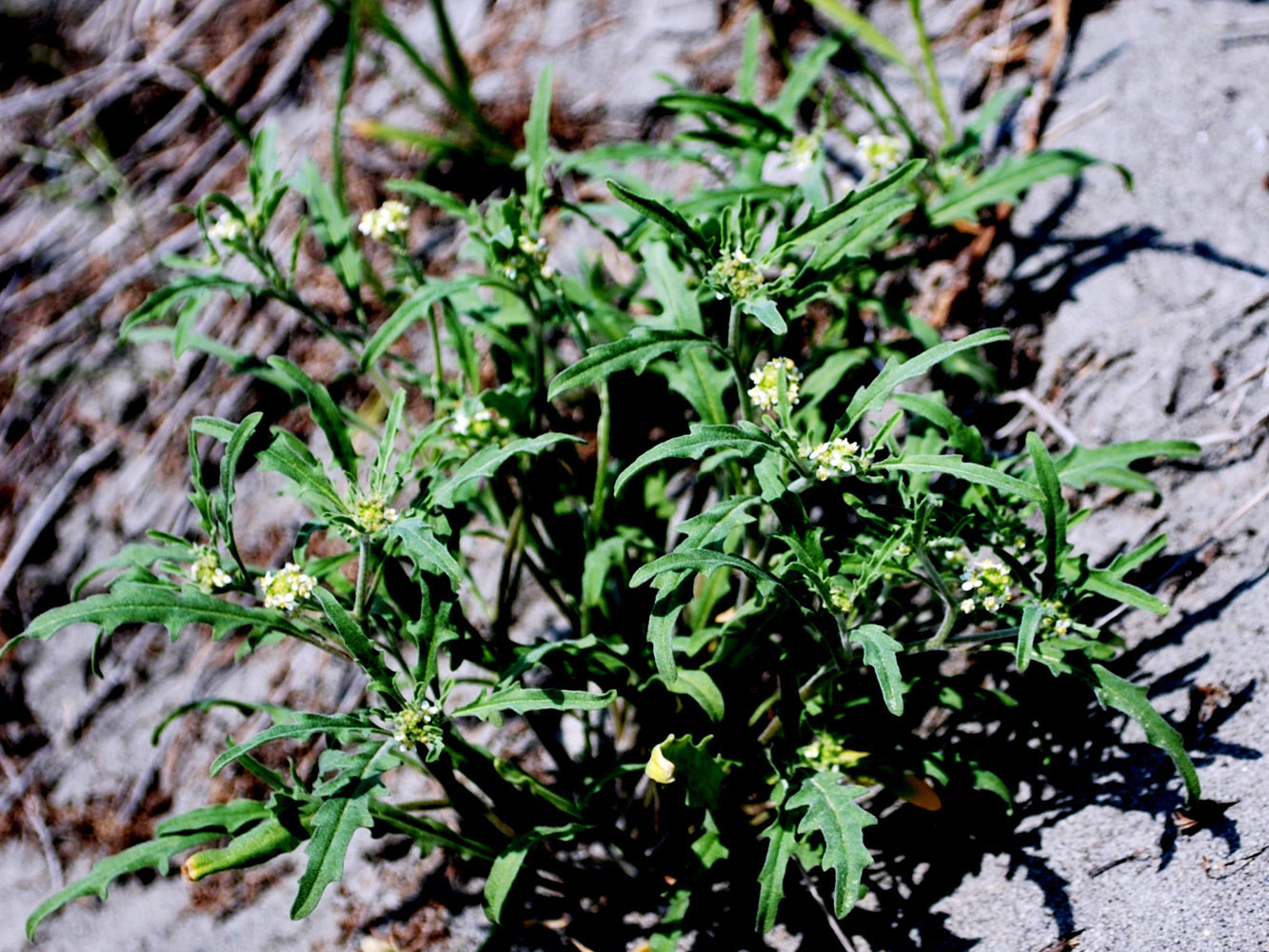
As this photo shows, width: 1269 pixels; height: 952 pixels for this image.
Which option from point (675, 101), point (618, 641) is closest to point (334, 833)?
point (618, 641)

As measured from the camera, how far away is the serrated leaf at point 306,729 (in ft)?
6.15

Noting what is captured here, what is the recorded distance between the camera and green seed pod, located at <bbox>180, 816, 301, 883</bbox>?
2082 millimetres

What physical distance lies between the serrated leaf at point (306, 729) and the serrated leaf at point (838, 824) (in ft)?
2.76

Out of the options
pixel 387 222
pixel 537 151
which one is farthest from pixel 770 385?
pixel 387 222

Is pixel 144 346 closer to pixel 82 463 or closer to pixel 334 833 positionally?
pixel 82 463

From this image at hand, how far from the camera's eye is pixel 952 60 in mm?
3545

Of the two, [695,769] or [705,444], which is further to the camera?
[695,769]

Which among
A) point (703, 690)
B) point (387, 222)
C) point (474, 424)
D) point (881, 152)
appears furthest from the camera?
point (881, 152)

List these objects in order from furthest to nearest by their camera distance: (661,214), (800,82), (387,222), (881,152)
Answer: (800,82), (881,152), (387,222), (661,214)

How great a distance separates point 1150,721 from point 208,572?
72.0 inches

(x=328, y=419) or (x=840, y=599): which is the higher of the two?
(x=328, y=419)

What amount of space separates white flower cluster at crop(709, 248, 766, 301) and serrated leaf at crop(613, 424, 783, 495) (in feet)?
0.98

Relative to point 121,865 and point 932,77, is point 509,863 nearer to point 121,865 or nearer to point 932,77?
point 121,865

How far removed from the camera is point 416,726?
2020 millimetres
